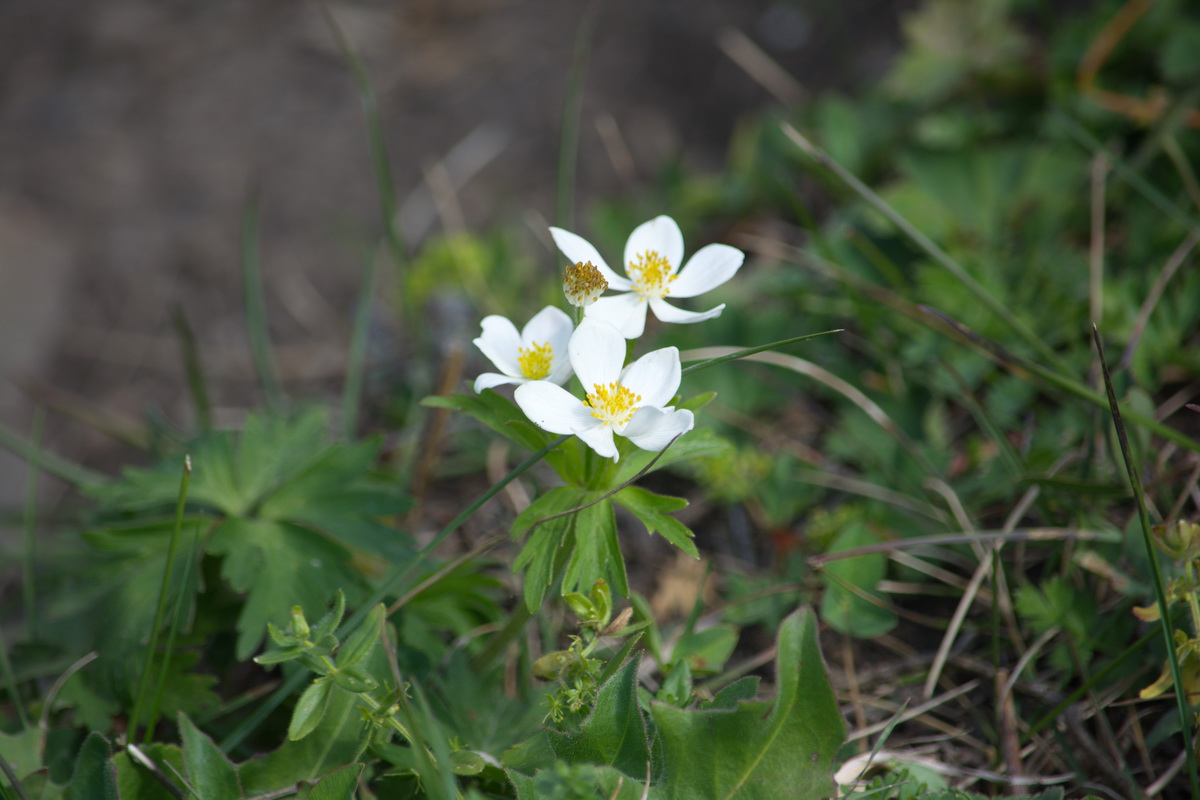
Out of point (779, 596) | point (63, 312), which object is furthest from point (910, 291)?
point (63, 312)

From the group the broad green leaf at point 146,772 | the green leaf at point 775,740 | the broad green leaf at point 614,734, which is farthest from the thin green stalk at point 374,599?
the green leaf at point 775,740

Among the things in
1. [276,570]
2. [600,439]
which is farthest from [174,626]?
[600,439]

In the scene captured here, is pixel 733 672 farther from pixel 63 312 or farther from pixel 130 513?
pixel 63 312

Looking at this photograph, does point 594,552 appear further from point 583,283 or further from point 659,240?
point 659,240

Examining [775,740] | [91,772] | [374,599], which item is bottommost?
[775,740]

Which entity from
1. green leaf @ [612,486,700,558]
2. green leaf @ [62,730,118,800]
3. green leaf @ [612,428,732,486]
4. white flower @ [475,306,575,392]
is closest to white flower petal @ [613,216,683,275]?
white flower @ [475,306,575,392]
